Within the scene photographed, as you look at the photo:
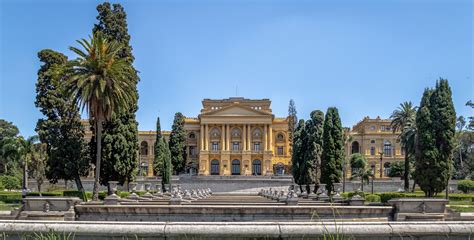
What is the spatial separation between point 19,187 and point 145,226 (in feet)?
194

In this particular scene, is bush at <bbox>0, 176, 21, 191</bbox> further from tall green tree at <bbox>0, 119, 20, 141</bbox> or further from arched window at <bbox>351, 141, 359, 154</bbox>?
arched window at <bbox>351, 141, 359, 154</bbox>

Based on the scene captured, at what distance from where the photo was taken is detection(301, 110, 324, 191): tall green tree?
45594 mm

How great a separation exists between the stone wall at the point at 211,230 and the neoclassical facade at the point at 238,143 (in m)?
75.8

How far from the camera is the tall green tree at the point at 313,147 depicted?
45594 mm

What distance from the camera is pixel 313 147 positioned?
152 ft

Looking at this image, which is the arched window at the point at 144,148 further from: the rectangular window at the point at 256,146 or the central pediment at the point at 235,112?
the rectangular window at the point at 256,146

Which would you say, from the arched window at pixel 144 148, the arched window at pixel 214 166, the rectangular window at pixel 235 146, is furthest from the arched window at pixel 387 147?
the arched window at pixel 144 148

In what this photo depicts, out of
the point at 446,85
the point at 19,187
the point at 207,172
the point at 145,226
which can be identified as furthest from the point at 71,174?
the point at 207,172

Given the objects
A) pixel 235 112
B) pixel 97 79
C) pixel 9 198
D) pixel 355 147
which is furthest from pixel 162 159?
pixel 355 147

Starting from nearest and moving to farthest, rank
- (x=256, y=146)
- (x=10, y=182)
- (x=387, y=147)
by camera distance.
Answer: (x=10, y=182) < (x=256, y=146) < (x=387, y=147)

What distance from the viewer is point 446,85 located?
37.6 m

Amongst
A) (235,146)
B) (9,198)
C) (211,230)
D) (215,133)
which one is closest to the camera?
(211,230)

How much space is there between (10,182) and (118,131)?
95.6 ft

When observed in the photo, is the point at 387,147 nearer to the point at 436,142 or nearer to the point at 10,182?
the point at 436,142
